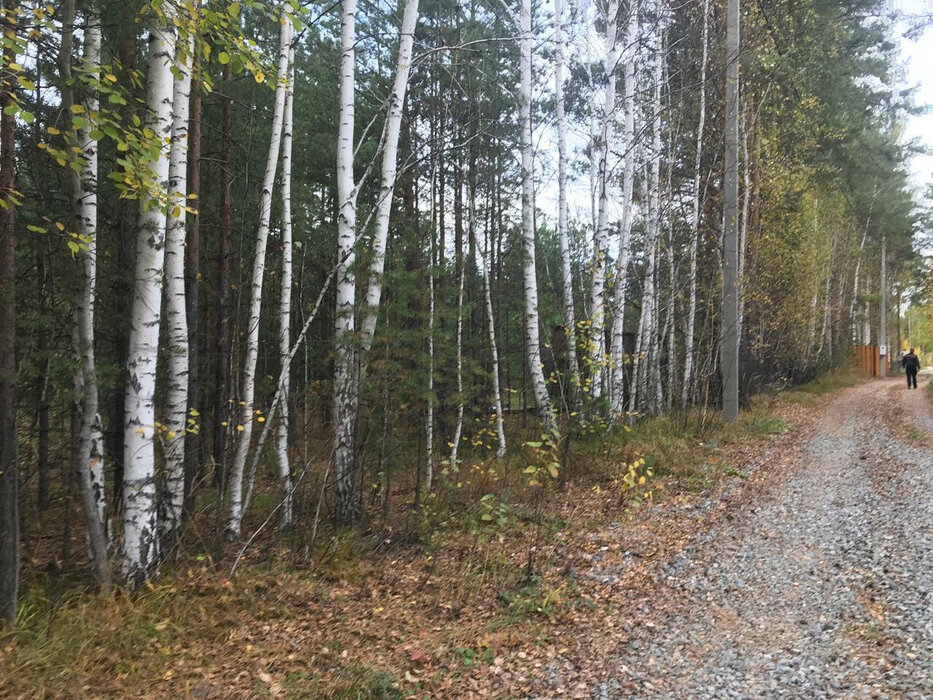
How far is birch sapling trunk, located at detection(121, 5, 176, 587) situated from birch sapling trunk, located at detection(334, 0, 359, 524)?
5.95 feet

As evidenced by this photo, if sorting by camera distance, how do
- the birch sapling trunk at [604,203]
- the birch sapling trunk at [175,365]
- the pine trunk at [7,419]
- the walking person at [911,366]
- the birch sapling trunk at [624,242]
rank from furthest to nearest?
the walking person at [911,366], the birch sapling trunk at [624,242], the birch sapling trunk at [604,203], the birch sapling trunk at [175,365], the pine trunk at [7,419]

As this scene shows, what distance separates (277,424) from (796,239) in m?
16.4

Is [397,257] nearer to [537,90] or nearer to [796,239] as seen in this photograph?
[537,90]

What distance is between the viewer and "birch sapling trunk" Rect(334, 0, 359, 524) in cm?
599

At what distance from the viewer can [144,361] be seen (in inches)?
179

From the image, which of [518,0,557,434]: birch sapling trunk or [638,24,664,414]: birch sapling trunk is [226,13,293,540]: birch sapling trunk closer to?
[518,0,557,434]: birch sapling trunk

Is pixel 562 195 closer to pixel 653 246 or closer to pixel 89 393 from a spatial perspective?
pixel 653 246

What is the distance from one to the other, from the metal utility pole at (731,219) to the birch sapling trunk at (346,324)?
792cm

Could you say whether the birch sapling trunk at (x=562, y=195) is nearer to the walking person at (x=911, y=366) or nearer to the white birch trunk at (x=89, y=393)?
the white birch trunk at (x=89, y=393)

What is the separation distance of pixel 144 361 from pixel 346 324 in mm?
2054

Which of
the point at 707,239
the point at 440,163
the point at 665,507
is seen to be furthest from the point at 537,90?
the point at 665,507

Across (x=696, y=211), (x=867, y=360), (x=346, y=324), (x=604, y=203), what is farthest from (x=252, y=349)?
(x=867, y=360)

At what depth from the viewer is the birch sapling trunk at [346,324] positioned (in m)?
5.99

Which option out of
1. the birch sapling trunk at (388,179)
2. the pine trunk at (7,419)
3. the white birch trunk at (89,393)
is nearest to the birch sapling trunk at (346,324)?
the birch sapling trunk at (388,179)
